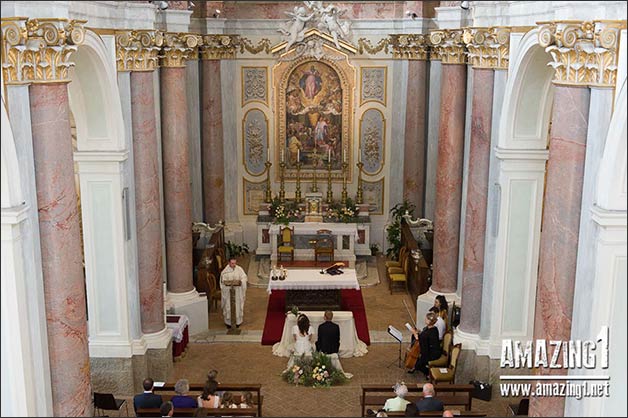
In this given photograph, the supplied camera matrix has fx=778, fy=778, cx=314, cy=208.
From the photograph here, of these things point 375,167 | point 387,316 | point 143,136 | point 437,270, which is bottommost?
point 387,316

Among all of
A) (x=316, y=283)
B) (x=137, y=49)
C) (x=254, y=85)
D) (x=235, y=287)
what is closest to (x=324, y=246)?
(x=316, y=283)

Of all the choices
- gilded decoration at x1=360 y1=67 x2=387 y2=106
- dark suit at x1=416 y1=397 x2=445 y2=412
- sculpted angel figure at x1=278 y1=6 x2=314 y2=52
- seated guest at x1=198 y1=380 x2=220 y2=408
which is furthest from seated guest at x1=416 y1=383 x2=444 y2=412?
sculpted angel figure at x1=278 y1=6 x2=314 y2=52

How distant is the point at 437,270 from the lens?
51.2 feet

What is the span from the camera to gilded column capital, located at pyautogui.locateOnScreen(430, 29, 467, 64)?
14000mm

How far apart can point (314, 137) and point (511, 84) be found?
427 inches

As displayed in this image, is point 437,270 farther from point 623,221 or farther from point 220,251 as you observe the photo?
point 623,221

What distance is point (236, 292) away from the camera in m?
16.0

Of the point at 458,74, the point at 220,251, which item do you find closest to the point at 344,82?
the point at 220,251

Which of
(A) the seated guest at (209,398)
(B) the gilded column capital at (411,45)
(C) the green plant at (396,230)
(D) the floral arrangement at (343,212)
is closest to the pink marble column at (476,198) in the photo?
(A) the seated guest at (209,398)

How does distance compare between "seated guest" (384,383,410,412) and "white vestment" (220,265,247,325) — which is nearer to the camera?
"seated guest" (384,383,410,412)

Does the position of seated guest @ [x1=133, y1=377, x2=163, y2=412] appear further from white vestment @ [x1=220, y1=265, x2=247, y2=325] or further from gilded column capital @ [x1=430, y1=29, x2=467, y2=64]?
gilded column capital @ [x1=430, y1=29, x2=467, y2=64]

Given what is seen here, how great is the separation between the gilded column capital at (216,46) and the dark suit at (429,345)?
9.97 meters

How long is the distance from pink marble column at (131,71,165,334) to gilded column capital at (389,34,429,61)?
915cm

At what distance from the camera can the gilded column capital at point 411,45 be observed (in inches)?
784
